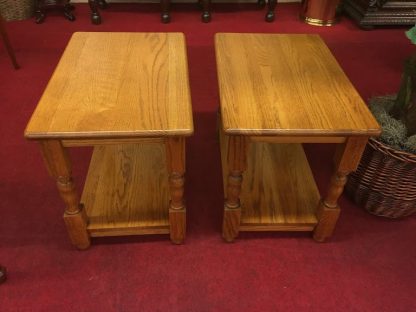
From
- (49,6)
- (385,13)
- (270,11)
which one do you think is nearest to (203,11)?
(270,11)

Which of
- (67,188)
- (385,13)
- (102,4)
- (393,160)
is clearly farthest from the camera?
(102,4)

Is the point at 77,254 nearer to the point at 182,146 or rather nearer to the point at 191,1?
the point at 182,146

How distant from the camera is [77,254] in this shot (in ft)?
4.03

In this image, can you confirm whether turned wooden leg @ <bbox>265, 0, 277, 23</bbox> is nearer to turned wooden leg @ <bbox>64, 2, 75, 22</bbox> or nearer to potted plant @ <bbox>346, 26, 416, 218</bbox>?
turned wooden leg @ <bbox>64, 2, 75, 22</bbox>

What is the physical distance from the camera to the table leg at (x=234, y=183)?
98cm

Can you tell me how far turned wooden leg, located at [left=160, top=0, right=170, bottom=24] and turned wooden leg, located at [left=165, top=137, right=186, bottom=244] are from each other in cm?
209

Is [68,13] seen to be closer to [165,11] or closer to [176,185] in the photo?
[165,11]

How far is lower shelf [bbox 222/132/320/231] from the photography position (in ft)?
4.07

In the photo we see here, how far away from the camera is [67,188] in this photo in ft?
3.45

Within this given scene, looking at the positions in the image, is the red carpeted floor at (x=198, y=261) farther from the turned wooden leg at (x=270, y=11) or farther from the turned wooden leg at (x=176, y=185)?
the turned wooden leg at (x=270, y=11)

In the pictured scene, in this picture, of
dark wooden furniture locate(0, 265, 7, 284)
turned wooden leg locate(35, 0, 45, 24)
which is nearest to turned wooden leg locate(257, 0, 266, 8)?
turned wooden leg locate(35, 0, 45, 24)

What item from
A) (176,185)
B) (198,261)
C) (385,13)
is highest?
(176,185)

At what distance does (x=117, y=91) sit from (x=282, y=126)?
0.50 meters

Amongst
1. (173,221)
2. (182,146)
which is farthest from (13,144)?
(182,146)
